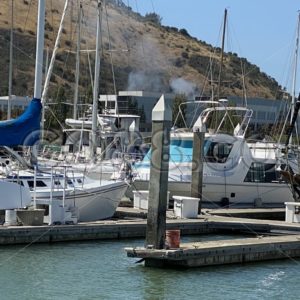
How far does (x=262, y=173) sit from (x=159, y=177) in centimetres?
1566

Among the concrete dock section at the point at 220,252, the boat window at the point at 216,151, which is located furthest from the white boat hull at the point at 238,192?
the concrete dock section at the point at 220,252

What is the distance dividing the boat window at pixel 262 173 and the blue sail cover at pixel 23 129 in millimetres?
13168

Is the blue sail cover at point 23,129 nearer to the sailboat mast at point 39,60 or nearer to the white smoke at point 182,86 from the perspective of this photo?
the sailboat mast at point 39,60

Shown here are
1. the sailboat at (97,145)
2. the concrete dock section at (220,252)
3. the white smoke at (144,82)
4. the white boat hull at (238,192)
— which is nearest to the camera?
the concrete dock section at (220,252)

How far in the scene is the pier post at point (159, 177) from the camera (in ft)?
60.3

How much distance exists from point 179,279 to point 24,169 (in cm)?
784

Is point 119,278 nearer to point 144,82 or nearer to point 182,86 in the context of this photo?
point 182,86

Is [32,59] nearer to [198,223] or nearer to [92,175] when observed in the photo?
[92,175]

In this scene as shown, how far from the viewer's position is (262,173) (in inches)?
1312

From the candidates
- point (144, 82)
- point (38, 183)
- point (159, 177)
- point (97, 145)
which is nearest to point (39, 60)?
point (38, 183)

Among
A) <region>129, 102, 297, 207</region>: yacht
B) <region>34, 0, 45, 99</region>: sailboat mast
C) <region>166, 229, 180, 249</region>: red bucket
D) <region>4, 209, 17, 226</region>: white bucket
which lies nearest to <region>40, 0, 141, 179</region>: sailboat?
<region>129, 102, 297, 207</region>: yacht

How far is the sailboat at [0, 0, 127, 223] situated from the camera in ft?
70.7

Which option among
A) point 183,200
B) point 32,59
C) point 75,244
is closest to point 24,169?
point 75,244

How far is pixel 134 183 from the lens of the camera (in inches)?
1201
